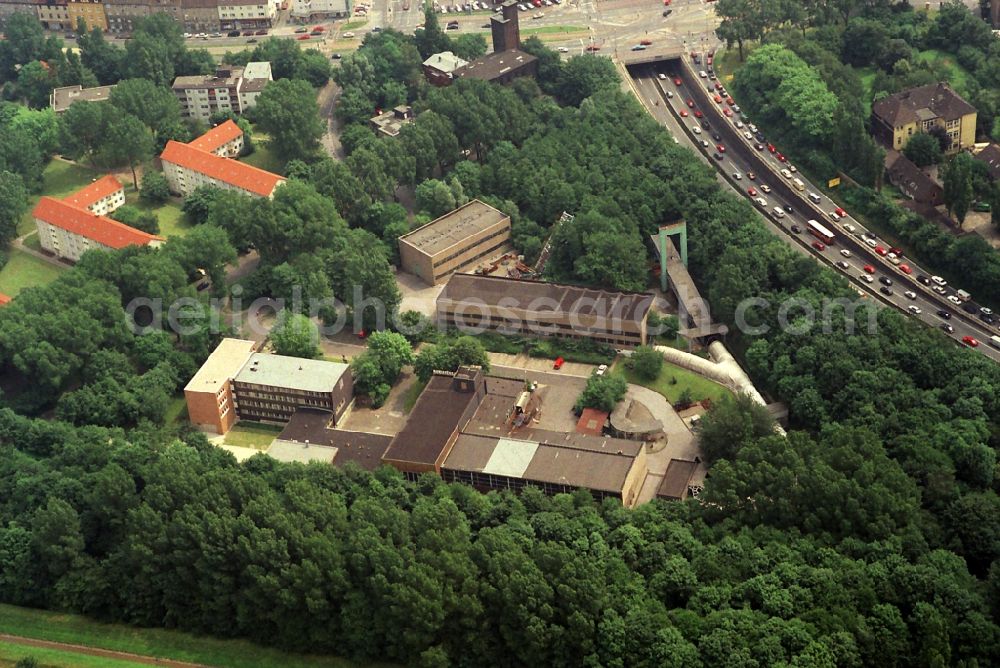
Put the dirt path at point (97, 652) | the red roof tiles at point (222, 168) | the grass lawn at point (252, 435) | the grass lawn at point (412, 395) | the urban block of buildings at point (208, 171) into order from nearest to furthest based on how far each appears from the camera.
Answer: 1. the dirt path at point (97, 652)
2. the grass lawn at point (252, 435)
3. the grass lawn at point (412, 395)
4. the red roof tiles at point (222, 168)
5. the urban block of buildings at point (208, 171)

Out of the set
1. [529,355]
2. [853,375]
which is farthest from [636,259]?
[853,375]

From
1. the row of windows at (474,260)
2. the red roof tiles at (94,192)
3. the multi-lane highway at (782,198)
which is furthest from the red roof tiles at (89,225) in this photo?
the multi-lane highway at (782,198)

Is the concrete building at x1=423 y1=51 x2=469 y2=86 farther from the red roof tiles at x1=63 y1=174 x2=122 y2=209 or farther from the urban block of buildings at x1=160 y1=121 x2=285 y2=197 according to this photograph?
the red roof tiles at x1=63 y1=174 x2=122 y2=209

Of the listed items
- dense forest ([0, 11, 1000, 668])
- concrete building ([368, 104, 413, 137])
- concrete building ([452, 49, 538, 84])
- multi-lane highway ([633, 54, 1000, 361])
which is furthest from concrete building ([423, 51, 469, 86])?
dense forest ([0, 11, 1000, 668])

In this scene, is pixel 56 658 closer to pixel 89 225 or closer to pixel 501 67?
pixel 89 225

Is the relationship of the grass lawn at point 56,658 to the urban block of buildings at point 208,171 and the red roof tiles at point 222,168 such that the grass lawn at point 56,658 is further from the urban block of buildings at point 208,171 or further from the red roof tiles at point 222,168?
the red roof tiles at point 222,168

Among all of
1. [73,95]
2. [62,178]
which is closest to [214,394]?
[62,178]

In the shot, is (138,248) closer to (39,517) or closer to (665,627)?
(39,517)

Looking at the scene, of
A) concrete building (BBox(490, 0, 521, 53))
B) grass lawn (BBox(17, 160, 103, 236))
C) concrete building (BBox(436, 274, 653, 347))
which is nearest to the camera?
concrete building (BBox(436, 274, 653, 347))
